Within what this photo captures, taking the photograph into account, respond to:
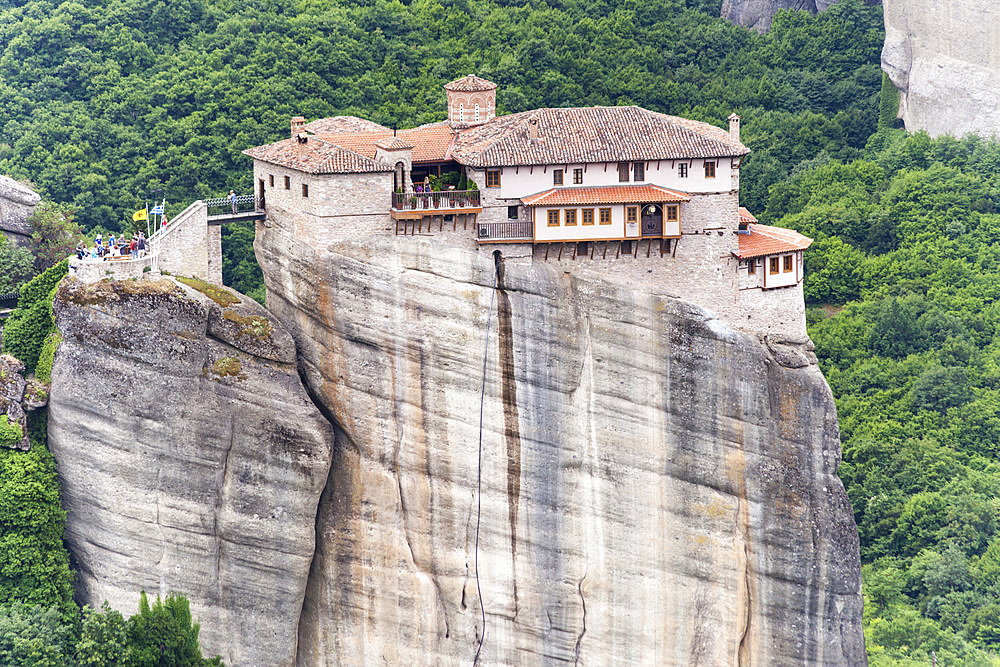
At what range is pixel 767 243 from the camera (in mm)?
74125

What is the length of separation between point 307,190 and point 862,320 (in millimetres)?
34326

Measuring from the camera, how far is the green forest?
88938 mm

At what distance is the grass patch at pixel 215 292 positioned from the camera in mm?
72188

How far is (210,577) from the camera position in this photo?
72.4m

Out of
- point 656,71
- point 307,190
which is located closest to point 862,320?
point 656,71

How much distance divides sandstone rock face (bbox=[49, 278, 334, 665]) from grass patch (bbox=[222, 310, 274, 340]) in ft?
0.15

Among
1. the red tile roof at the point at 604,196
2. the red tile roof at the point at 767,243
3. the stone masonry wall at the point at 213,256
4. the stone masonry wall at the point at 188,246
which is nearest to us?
the red tile roof at the point at 604,196

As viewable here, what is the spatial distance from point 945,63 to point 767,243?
36536mm

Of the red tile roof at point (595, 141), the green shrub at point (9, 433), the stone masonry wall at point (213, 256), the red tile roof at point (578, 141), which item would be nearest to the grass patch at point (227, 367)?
the stone masonry wall at point (213, 256)

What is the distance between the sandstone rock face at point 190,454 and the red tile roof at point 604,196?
994 centimetres

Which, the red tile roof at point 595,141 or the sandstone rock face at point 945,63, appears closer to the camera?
the red tile roof at point 595,141

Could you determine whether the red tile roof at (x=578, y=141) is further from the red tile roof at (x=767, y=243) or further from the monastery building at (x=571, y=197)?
the red tile roof at (x=767, y=243)

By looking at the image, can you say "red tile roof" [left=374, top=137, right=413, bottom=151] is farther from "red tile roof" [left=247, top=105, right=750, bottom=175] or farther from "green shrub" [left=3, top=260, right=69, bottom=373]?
"green shrub" [left=3, top=260, right=69, bottom=373]

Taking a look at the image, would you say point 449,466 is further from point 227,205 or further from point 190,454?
point 227,205
